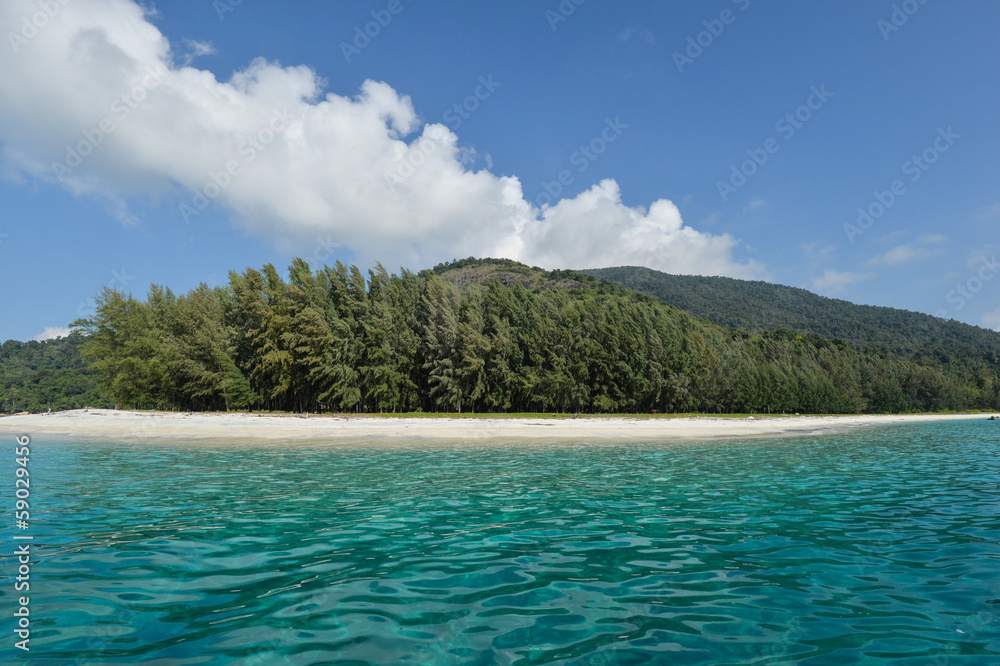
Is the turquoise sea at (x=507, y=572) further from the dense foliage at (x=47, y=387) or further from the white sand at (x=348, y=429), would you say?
the dense foliage at (x=47, y=387)

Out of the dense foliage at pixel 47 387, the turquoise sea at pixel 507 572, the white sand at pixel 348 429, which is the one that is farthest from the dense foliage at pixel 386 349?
the turquoise sea at pixel 507 572

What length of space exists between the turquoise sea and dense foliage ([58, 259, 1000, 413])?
119 feet

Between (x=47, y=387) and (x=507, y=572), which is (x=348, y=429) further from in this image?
(x=47, y=387)

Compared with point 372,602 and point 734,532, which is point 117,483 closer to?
point 372,602

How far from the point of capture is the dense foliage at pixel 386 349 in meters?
50.2

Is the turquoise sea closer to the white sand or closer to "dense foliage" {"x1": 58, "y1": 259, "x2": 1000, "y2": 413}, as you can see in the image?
the white sand

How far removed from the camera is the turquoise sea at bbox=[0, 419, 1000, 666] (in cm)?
461

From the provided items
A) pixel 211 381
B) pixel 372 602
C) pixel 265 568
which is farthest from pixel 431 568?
pixel 211 381

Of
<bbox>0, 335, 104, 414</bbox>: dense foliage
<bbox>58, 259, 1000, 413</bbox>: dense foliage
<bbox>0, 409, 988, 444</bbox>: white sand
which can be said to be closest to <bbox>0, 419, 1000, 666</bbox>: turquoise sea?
<bbox>0, 409, 988, 444</bbox>: white sand

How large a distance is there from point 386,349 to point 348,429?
15.2 m

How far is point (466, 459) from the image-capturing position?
2031 centimetres

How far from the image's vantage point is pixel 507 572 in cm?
665

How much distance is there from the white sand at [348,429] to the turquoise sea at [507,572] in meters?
17.8

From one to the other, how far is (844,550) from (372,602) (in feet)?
23.8
